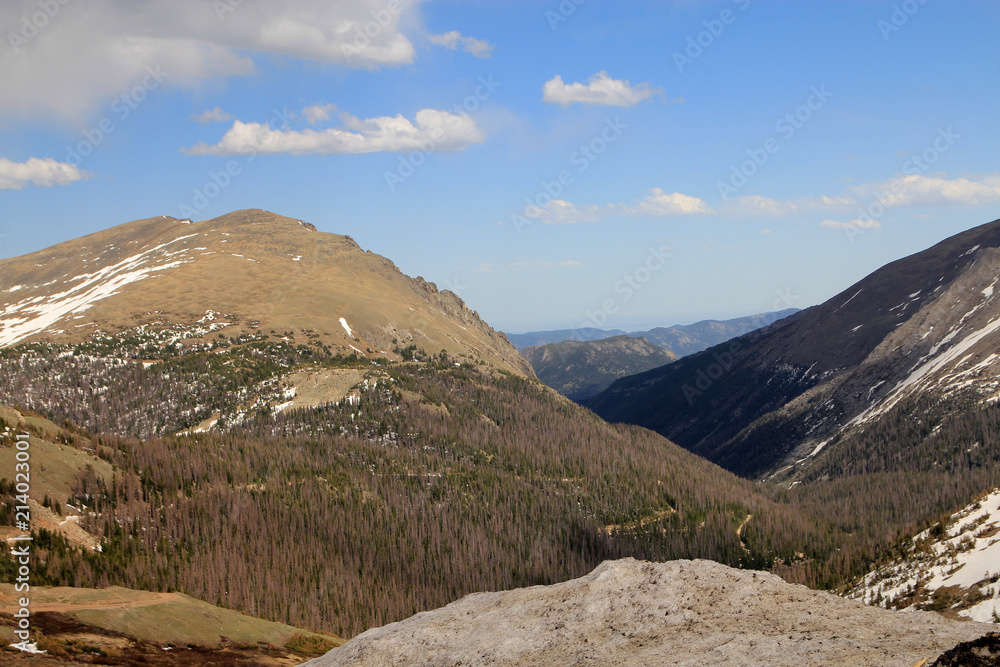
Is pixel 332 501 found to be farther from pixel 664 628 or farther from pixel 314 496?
pixel 664 628

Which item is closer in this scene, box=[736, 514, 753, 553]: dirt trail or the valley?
the valley

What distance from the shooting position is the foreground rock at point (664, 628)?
67.8 feet

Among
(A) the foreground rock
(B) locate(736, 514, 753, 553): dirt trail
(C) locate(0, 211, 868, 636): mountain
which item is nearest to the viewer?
(A) the foreground rock

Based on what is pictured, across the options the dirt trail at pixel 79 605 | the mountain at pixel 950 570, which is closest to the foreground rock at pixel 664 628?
the dirt trail at pixel 79 605

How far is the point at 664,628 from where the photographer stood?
81.4ft

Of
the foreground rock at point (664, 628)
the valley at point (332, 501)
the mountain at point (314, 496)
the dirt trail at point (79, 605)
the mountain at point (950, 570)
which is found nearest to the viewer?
the foreground rock at point (664, 628)

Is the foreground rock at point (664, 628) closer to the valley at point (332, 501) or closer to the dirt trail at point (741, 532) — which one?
the valley at point (332, 501)

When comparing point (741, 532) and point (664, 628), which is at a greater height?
point (664, 628)

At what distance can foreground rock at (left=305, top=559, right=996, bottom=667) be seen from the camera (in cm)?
2066

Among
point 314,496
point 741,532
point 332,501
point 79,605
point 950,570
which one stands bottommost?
point 741,532

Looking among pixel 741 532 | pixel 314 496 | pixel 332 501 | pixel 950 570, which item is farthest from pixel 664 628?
pixel 741 532

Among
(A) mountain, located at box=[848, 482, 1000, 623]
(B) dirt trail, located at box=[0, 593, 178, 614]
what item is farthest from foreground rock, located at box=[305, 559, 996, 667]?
(A) mountain, located at box=[848, 482, 1000, 623]

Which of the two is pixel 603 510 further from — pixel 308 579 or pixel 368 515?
pixel 308 579

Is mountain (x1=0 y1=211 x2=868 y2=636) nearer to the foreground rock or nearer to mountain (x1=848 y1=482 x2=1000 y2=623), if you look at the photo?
the foreground rock
